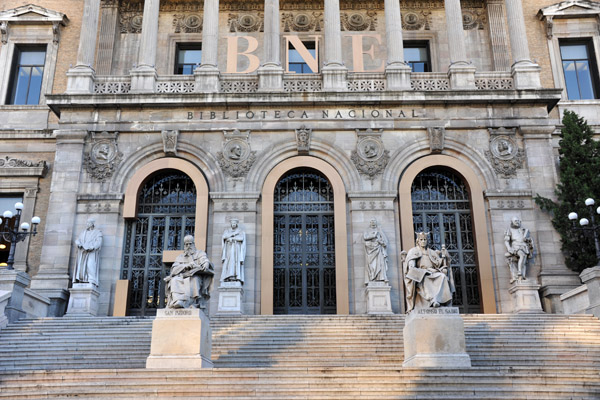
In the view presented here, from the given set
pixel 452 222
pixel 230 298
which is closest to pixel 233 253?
pixel 230 298

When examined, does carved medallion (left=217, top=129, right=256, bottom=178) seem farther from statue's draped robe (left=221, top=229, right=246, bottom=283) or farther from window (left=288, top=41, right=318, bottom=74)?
window (left=288, top=41, right=318, bottom=74)

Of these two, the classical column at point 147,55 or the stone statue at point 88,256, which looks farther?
the classical column at point 147,55

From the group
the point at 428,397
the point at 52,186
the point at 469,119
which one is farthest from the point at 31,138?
the point at 428,397

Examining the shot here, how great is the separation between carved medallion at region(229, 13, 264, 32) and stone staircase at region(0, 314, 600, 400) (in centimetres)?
1411

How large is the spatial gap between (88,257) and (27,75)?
34.8 ft

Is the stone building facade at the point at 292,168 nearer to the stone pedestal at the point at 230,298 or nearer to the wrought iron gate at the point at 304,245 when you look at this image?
the wrought iron gate at the point at 304,245

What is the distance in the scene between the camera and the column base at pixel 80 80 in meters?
Result: 24.8

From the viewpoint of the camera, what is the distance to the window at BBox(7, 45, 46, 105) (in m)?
28.1

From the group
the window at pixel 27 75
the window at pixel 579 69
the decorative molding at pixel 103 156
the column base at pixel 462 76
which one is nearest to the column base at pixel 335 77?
the column base at pixel 462 76

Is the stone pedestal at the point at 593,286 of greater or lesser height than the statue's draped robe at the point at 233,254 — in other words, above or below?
below

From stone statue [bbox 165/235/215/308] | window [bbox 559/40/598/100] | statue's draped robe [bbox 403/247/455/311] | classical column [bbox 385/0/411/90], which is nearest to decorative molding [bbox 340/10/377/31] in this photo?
classical column [bbox 385/0/411/90]

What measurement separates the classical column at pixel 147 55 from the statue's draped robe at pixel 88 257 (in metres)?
5.86

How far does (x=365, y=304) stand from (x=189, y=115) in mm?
9560

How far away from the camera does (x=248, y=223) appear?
2330 cm
